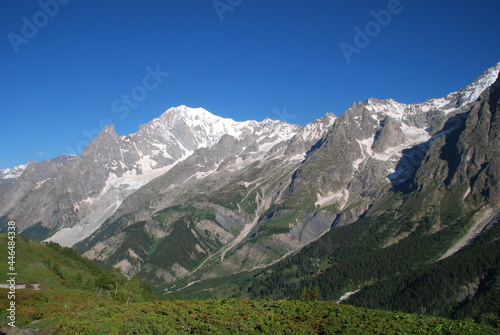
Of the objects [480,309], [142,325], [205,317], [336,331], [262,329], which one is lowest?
[480,309]

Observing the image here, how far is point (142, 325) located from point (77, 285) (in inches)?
2321

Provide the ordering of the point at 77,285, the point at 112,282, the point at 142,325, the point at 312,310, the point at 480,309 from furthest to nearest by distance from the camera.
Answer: the point at 480,309 < the point at 112,282 < the point at 77,285 < the point at 312,310 < the point at 142,325

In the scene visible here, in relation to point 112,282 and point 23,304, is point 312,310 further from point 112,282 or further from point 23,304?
point 112,282

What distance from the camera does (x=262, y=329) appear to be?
52438 millimetres

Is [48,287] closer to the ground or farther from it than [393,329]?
farther from it

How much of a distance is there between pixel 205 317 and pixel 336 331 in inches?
699

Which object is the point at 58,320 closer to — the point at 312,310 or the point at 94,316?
A: the point at 94,316

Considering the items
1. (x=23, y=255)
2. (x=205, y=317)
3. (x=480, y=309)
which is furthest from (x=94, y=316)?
(x=480, y=309)

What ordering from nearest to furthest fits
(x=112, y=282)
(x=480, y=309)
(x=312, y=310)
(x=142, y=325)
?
(x=142, y=325) < (x=312, y=310) < (x=112, y=282) < (x=480, y=309)

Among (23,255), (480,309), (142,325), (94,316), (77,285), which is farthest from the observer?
(480,309)

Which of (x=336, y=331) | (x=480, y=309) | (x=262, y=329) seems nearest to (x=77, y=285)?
(x=262, y=329)

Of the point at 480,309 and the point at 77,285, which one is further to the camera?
the point at 480,309

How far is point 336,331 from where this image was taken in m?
51.8

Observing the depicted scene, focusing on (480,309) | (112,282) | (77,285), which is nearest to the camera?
(77,285)
